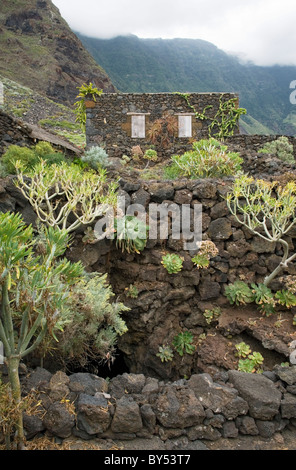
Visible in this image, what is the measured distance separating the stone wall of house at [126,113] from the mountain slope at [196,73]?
2930 cm

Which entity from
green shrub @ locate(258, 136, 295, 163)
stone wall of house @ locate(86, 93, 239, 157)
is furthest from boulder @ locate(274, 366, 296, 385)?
stone wall of house @ locate(86, 93, 239, 157)

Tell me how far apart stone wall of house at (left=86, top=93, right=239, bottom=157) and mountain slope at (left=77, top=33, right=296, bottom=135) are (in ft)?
96.1

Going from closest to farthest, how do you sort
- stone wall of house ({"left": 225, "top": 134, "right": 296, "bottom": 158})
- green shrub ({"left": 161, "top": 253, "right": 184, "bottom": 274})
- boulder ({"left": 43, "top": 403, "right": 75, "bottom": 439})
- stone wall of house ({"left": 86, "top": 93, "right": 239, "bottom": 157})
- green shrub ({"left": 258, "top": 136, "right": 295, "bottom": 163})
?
1. boulder ({"left": 43, "top": 403, "right": 75, "bottom": 439})
2. green shrub ({"left": 161, "top": 253, "right": 184, "bottom": 274})
3. green shrub ({"left": 258, "top": 136, "right": 295, "bottom": 163})
4. stone wall of house ({"left": 225, "top": 134, "right": 296, "bottom": 158})
5. stone wall of house ({"left": 86, "top": 93, "right": 239, "bottom": 157})

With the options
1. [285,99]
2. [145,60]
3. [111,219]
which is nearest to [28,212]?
[111,219]

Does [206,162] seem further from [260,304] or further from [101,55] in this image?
[101,55]

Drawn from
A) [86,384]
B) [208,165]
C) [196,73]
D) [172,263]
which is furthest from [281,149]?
[196,73]

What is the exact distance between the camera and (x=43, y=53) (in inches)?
1542

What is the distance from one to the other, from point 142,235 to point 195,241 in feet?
3.72

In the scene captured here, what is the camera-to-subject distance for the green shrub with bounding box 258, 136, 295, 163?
12.5 metres

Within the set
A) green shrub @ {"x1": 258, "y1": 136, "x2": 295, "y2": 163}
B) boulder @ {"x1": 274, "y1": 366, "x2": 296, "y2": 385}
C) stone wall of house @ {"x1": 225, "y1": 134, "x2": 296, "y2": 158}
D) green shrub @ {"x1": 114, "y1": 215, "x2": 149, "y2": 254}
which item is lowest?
boulder @ {"x1": 274, "y1": 366, "x2": 296, "y2": 385}

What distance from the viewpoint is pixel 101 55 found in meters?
61.0

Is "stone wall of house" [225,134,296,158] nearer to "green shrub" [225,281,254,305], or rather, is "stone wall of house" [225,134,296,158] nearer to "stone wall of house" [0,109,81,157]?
"stone wall of house" [0,109,81,157]

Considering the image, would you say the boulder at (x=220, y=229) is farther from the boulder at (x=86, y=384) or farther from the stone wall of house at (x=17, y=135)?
the stone wall of house at (x=17, y=135)

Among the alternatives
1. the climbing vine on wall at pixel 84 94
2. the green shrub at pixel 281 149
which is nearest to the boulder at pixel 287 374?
the green shrub at pixel 281 149
